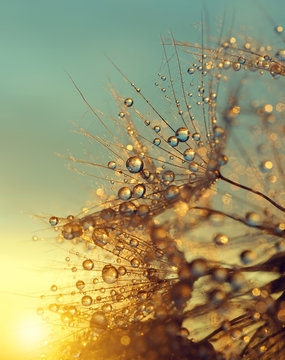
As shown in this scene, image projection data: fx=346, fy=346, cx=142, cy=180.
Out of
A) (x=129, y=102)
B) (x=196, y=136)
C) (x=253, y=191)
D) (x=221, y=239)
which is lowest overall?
(x=221, y=239)

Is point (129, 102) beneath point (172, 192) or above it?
above

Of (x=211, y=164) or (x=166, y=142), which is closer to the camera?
(x=211, y=164)

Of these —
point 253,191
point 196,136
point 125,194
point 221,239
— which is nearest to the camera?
point 221,239

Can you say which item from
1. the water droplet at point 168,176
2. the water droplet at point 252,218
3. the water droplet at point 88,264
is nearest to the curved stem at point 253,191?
the water droplet at point 252,218

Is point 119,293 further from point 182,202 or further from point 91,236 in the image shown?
point 182,202

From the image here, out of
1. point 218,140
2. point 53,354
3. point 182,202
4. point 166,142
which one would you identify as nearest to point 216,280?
point 182,202

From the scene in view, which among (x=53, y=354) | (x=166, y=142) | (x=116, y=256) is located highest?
(x=166, y=142)

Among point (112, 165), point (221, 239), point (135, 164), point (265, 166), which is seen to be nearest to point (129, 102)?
point (112, 165)

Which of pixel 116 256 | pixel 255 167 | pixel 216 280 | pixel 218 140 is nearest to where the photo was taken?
pixel 216 280

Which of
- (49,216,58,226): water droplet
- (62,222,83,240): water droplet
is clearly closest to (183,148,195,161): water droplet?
(62,222,83,240): water droplet

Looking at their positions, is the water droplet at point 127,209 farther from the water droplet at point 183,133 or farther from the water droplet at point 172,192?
the water droplet at point 183,133

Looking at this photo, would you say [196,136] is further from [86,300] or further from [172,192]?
[86,300]
